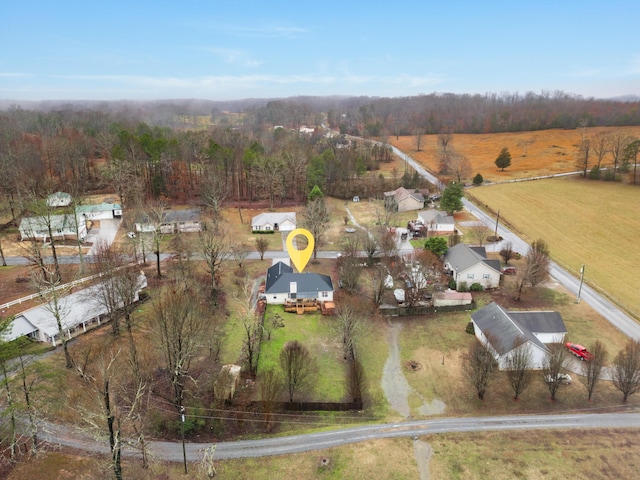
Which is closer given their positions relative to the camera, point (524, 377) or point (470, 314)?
point (524, 377)

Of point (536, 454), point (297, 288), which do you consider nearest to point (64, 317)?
point (297, 288)

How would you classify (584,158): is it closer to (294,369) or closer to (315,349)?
(315,349)

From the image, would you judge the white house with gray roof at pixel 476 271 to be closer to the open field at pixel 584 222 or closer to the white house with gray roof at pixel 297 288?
the open field at pixel 584 222

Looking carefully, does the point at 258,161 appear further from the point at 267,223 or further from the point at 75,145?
the point at 75,145

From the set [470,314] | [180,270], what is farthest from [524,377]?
[180,270]

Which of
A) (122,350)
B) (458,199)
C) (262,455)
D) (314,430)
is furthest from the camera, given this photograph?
(458,199)
